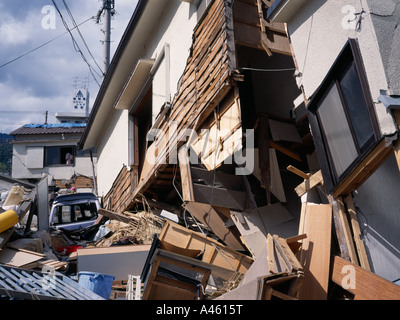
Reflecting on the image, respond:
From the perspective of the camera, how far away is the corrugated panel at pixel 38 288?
4.05 metres

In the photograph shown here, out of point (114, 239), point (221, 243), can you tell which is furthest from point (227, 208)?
point (114, 239)

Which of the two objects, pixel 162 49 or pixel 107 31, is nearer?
pixel 162 49

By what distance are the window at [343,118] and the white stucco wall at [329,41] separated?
10cm

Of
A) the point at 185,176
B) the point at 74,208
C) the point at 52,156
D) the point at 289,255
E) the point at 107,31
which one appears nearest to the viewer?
the point at 289,255

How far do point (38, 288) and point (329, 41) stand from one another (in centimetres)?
461

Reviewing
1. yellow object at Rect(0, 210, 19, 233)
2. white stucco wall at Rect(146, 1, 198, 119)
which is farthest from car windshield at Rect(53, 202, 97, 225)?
yellow object at Rect(0, 210, 19, 233)

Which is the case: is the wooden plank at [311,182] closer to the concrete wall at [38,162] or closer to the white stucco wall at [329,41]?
the white stucco wall at [329,41]

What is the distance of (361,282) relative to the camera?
12.9ft

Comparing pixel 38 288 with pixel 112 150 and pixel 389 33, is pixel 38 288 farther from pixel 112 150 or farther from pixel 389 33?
pixel 112 150

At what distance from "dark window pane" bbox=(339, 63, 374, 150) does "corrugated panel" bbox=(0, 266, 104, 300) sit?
3657 millimetres

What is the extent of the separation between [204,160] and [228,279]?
2.01 m

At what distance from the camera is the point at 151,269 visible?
4711 mm

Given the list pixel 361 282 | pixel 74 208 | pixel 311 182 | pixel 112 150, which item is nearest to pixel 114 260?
pixel 311 182
